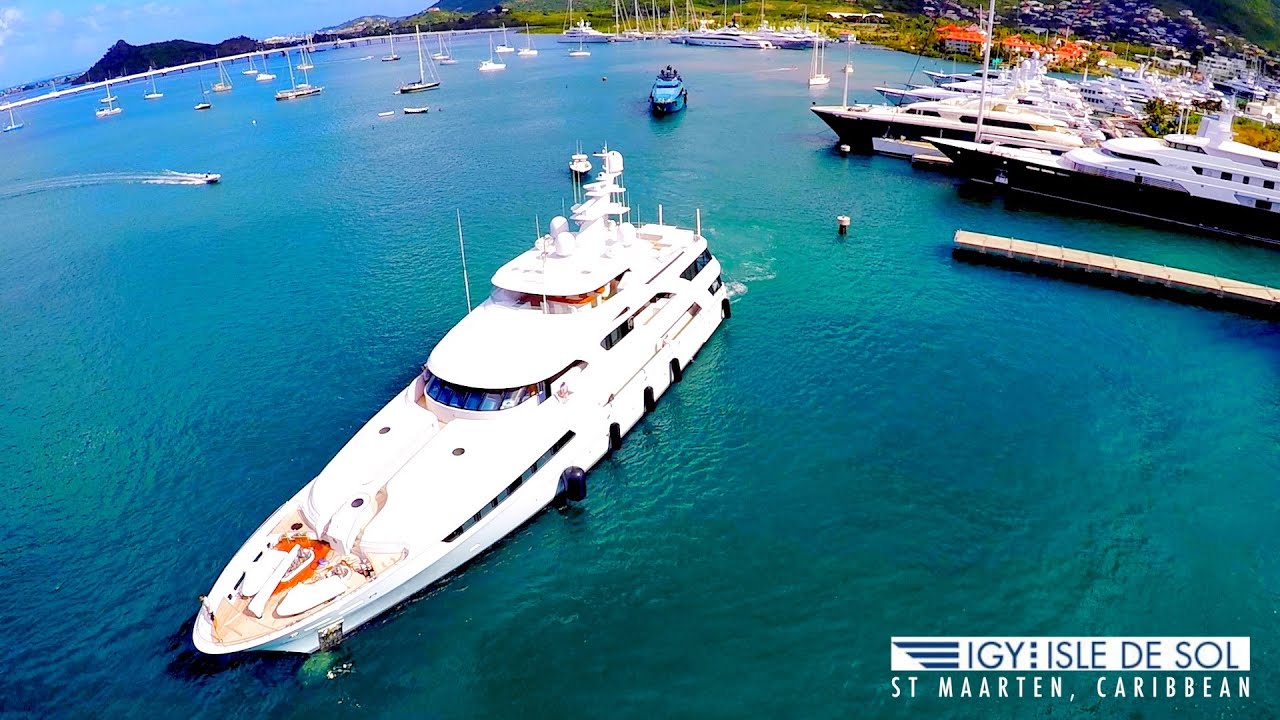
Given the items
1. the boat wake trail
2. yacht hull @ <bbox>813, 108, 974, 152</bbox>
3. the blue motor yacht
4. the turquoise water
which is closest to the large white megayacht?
the turquoise water

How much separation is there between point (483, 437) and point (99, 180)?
86500 millimetres

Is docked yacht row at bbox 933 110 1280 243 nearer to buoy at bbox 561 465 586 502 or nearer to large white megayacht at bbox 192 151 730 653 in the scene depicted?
large white megayacht at bbox 192 151 730 653

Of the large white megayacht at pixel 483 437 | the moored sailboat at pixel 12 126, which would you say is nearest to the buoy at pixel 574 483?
the large white megayacht at pixel 483 437

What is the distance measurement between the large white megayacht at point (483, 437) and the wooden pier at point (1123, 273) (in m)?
23.7

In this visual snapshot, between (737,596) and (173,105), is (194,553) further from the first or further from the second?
(173,105)

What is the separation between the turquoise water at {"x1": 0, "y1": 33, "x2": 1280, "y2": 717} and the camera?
20.4m

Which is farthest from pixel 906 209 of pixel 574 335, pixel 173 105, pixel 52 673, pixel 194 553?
pixel 173 105

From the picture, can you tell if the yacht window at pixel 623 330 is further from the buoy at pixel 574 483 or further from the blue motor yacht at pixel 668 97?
the blue motor yacht at pixel 668 97

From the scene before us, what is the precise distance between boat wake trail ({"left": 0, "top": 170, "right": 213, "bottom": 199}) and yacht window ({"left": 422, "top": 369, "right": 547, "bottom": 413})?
69454 mm

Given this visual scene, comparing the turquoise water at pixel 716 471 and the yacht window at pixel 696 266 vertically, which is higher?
the yacht window at pixel 696 266

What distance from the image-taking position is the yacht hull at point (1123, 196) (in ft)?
172

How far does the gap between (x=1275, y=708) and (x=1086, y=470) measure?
9900 mm

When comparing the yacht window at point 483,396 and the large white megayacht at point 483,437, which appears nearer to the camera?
the large white megayacht at point 483,437

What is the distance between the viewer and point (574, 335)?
2878cm
